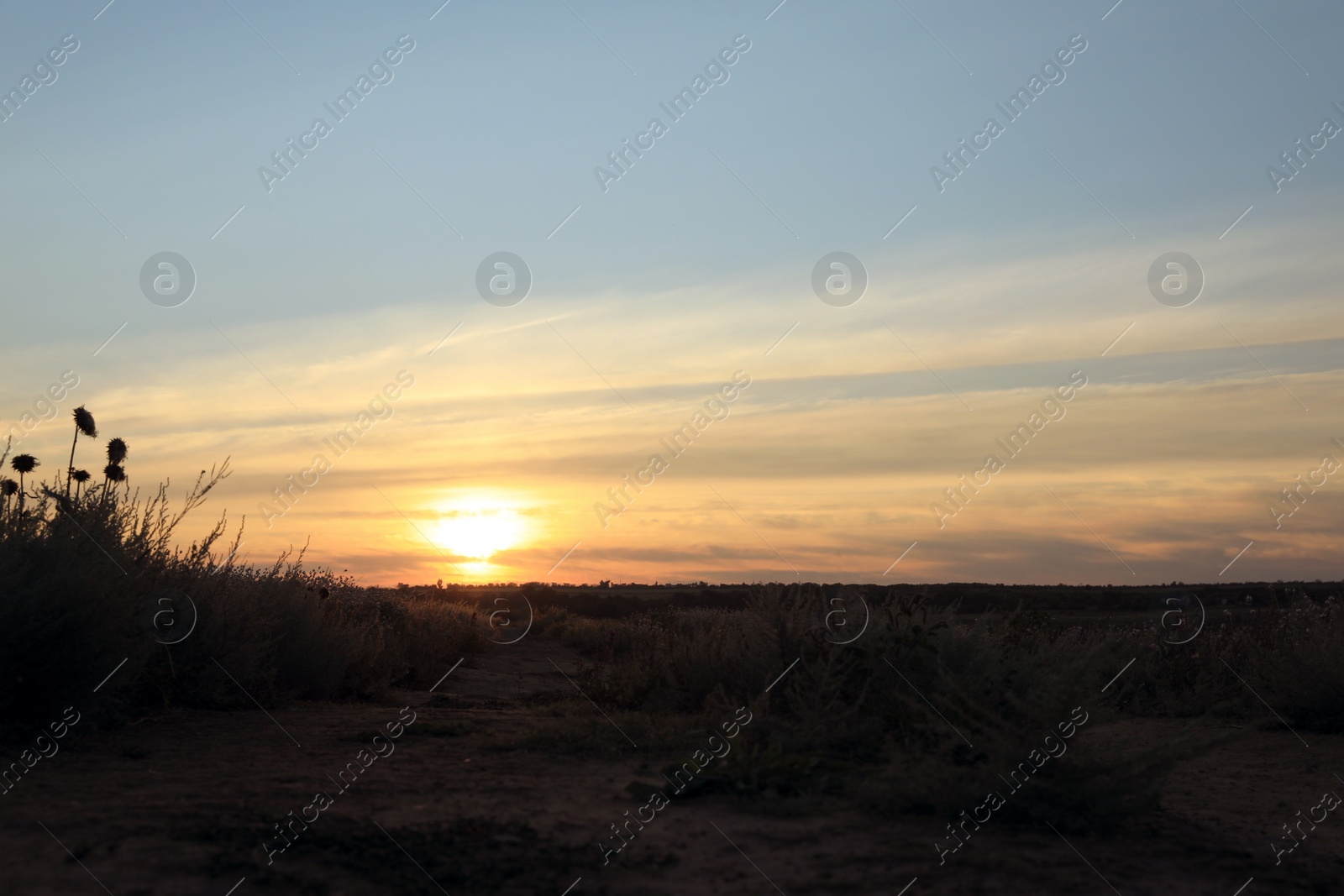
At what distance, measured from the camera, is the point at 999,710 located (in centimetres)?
662

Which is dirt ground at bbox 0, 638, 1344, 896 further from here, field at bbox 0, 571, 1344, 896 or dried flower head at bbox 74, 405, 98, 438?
dried flower head at bbox 74, 405, 98, 438

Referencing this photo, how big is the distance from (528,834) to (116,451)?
266 inches

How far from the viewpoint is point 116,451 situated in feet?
31.2

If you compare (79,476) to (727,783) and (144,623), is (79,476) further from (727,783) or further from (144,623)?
(727,783)

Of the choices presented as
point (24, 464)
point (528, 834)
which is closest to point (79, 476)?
point (24, 464)

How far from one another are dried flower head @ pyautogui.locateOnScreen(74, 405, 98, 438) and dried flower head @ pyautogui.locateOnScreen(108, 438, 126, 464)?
0.46 metres

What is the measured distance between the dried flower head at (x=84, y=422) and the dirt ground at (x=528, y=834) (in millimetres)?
2782

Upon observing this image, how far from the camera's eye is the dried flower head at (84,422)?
8938 mm

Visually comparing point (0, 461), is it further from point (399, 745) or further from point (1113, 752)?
point (1113, 752)

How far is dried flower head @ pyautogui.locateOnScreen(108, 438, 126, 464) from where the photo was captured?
9406mm

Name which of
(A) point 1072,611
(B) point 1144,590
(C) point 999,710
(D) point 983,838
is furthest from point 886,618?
(B) point 1144,590

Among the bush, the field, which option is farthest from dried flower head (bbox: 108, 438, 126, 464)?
the field

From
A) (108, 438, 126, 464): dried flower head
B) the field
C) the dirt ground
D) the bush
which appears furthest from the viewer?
(108, 438, 126, 464): dried flower head

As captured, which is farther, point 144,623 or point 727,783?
point 144,623
